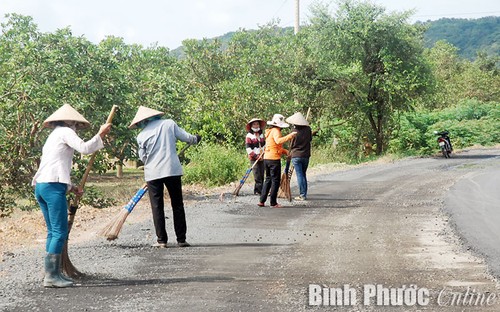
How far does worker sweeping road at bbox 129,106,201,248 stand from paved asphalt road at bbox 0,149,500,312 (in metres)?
0.36

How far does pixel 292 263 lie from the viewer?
8977 millimetres

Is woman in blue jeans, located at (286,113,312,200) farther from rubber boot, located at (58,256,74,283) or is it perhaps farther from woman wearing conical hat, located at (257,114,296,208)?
rubber boot, located at (58,256,74,283)

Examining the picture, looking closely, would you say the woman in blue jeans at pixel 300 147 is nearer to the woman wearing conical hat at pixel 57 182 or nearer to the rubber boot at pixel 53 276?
the woman wearing conical hat at pixel 57 182

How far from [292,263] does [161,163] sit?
97.1 inches

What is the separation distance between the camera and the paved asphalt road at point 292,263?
276 inches

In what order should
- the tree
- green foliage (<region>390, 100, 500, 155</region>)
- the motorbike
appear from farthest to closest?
green foliage (<region>390, 100, 500, 155</region>) → the tree → the motorbike

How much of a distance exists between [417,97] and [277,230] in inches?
973

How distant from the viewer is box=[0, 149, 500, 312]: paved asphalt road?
7.01 metres

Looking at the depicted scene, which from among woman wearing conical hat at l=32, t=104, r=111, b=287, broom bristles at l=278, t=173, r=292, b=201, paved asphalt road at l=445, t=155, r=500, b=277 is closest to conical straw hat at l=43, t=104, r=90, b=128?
woman wearing conical hat at l=32, t=104, r=111, b=287

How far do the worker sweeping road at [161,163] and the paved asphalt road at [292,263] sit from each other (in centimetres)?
36

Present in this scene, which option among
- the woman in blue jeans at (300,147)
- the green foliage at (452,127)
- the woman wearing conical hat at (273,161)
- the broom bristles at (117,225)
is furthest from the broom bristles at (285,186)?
the green foliage at (452,127)

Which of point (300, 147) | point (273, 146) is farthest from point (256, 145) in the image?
point (273, 146)

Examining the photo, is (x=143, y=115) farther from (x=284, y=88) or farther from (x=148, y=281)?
(x=284, y=88)

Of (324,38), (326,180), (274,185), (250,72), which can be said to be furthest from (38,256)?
(324,38)
